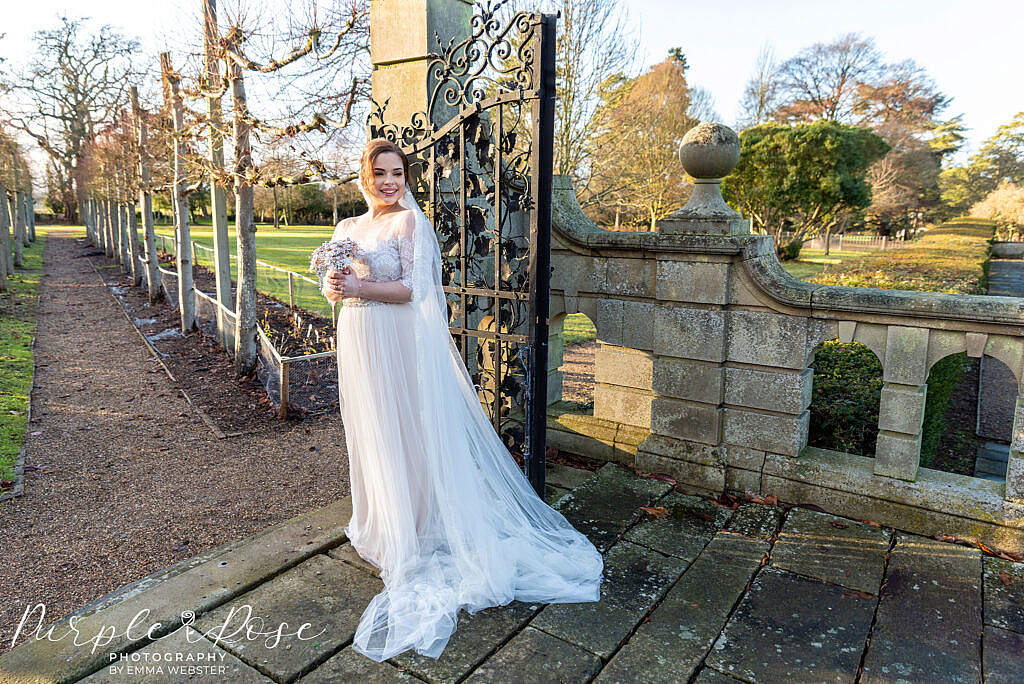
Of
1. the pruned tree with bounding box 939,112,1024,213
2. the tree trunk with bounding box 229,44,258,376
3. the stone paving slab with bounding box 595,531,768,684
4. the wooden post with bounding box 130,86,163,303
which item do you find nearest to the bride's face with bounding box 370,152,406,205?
the stone paving slab with bounding box 595,531,768,684

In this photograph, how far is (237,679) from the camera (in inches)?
95.3

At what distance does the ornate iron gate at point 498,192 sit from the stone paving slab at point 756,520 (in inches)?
48.1

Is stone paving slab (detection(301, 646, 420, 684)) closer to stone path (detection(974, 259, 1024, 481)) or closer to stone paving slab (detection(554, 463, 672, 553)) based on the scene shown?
stone paving slab (detection(554, 463, 672, 553))

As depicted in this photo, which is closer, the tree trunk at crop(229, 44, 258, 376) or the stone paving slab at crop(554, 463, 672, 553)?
the stone paving slab at crop(554, 463, 672, 553)

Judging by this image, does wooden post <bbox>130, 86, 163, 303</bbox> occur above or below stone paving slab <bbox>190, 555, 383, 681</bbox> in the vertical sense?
above

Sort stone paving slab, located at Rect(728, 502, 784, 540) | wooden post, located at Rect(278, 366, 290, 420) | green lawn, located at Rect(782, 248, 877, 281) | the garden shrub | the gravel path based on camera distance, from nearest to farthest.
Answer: stone paving slab, located at Rect(728, 502, 784, 540), the gravel path, wooden post, located at Rect(278, 366, 290, 420), green lawn, located at Rect(782, 248, 877, 281), the garden shrub

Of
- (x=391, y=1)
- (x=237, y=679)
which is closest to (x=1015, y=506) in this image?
(x=237, y=679)

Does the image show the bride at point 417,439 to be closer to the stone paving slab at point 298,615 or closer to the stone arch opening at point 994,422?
the stone paving slab at point 298,615

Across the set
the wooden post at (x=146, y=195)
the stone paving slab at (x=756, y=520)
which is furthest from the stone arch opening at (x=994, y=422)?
the wooden post at (x=146, y=195)

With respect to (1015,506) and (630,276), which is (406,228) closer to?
(630,276)

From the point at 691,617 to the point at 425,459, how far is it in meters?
1.53

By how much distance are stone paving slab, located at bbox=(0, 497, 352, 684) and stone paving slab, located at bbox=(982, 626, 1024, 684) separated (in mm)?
3129

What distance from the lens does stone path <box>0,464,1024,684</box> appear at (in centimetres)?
247

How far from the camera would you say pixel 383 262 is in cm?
312
